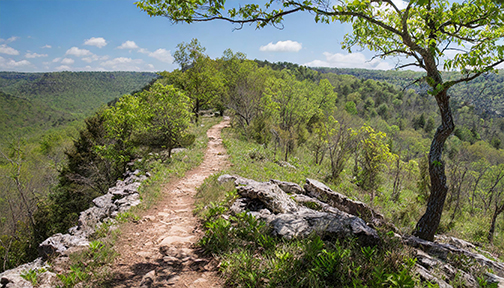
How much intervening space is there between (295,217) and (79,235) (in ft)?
16.5

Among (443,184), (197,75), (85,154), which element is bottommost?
(85,154)

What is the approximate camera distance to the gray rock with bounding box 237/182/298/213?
5.91 metres

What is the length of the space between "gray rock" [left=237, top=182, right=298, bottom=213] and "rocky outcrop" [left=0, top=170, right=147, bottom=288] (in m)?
3.62

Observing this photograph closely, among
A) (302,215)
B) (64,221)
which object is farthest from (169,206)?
(64,221)

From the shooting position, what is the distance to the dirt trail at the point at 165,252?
12.9ft

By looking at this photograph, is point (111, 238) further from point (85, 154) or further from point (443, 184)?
point (85, 154)

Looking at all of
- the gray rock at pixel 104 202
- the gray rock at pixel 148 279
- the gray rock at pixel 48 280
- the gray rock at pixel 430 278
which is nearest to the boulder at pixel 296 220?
the gray rock at pixel 430 278

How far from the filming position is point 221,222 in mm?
4930

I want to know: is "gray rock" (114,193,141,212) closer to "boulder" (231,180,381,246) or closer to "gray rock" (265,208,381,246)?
"boulder" (231,180,381,246)

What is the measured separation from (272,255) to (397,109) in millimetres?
104685

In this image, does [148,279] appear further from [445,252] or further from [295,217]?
[445,252]

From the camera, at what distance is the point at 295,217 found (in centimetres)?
504

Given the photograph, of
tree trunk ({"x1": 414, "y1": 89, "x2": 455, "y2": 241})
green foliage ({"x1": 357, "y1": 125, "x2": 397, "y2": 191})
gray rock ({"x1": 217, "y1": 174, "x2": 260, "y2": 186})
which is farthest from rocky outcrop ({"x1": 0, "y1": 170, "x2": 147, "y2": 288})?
green foliage ({"x1": 357, "y1": 125, "x2": 397, "y2": 191})

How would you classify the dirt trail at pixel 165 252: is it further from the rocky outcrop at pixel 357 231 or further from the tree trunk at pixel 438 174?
the tree trunk at pixel 438 174
